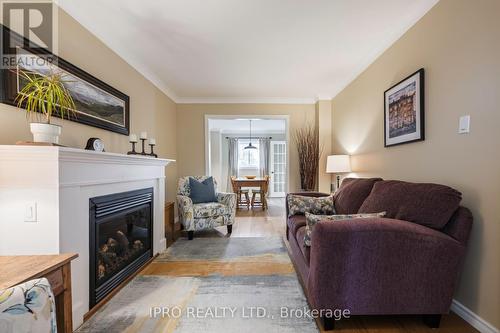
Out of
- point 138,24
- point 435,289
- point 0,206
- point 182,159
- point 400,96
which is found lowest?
point 435,289

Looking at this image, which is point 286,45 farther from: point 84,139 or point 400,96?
point 84,139

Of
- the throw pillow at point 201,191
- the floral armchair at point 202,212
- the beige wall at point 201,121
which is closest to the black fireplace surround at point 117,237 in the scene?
the floral armchair at point 202,212

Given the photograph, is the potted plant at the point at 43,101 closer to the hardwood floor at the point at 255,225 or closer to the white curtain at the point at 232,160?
the hardwood floor at the point at 255,225

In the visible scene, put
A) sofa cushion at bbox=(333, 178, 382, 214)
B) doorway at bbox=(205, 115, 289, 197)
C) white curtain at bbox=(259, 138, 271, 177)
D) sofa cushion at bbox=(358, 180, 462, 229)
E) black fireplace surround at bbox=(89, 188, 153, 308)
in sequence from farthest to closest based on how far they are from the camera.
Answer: white curtain at bbox=(259, 138, 271, 177)
doorway at bbox=(205, 115, 289, 197)
sofa cushion at bbox=(333, 178, 382, 214)
black fireplace surround at bbox=(89, 188, 153, 308)
sofa cushion at bbox=(358, 180, 462, 229)

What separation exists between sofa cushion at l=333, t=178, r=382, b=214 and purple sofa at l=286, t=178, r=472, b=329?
819 mm

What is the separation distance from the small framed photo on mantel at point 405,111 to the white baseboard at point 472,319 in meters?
1.27

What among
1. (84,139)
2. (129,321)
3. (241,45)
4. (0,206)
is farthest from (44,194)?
(241,45)

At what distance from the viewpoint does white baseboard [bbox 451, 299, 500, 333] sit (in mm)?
1391

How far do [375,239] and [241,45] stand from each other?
230cm

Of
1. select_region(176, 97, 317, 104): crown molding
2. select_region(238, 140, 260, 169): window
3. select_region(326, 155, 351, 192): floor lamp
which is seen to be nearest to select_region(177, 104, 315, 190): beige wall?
select_region(176, 97, 317, 104): crown molding

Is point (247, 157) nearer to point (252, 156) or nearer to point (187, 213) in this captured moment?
point (252, 156)

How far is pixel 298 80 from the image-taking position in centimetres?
354

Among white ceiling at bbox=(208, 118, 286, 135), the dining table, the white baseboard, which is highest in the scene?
white ceiling at bbox=(208, 118, 286, 135)

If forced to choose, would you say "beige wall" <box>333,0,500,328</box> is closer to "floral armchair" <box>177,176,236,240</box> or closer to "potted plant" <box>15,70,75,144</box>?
"floral armchair" <box>177,176,236,240</box>
